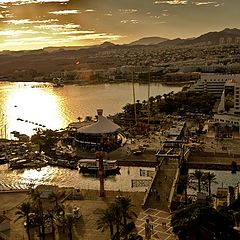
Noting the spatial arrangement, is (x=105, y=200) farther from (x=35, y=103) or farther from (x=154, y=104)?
(x=35, y=103)

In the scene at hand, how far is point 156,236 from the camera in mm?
9734

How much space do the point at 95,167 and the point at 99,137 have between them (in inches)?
97.9

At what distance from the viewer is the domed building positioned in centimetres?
1784

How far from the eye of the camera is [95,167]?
15562 mm

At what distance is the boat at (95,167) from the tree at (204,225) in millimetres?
8170

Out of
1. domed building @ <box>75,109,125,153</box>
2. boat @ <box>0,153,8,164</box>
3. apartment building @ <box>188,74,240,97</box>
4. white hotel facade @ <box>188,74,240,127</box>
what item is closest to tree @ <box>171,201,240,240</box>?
domed building @ <box>75,109,125,153</box>

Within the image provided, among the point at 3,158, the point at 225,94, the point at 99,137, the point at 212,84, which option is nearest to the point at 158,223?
the point at 99,137

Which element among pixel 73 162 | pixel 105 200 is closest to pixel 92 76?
pixel 73 162

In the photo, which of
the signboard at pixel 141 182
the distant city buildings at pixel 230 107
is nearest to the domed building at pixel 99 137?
the signboard at pixel 141 182

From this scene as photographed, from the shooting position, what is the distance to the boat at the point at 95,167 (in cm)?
1546

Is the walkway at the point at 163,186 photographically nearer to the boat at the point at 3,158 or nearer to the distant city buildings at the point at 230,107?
the boat at the point at 3,158

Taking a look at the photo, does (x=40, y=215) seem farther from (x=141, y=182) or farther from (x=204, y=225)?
(x=141, y=182)

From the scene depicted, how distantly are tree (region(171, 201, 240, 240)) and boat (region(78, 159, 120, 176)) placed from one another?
817 cm

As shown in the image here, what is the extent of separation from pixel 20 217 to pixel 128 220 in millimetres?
2351
